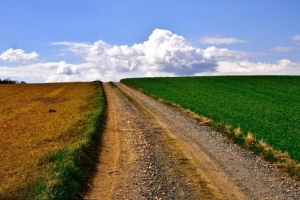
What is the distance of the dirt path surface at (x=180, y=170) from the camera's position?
34.3 ft

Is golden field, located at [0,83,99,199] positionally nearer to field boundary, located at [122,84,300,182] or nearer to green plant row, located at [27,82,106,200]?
green plant row, located at [27,82,106,200]

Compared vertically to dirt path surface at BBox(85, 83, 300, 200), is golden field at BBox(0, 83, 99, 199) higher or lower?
higher

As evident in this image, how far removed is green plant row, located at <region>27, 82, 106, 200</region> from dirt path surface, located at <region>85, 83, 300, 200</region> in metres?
0.40

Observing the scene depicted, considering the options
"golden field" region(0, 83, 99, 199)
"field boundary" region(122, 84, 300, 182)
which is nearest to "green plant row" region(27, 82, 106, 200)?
"golden field" region(0, 83, 99, 199)

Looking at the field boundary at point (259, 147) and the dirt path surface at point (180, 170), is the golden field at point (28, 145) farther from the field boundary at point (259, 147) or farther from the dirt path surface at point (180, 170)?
the field boundary at point (259, 147)

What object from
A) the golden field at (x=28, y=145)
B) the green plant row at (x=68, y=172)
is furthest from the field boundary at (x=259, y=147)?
the golden field at (x=28, y=145)

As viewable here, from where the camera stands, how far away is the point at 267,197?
10.3 m

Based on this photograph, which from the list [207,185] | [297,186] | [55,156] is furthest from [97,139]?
[297,186]

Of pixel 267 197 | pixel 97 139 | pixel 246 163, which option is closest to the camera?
pixel 267 197

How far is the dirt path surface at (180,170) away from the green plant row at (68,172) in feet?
1.31

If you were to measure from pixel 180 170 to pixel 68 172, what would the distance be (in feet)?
11.9

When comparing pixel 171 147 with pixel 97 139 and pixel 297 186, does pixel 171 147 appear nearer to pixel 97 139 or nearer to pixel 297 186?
pixel 97 139

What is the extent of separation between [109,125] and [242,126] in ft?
25.3

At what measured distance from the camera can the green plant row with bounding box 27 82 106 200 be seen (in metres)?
9.55
